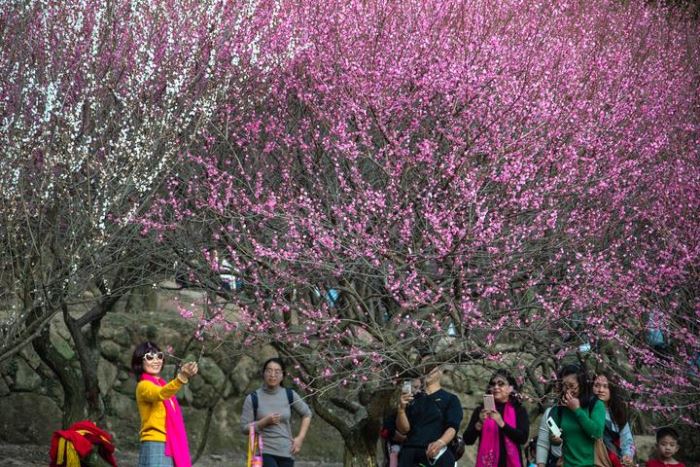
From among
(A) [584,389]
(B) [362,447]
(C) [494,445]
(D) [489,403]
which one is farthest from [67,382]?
(A) [584,389]

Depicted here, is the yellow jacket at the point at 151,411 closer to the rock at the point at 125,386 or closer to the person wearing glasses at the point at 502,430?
the person wearing glasses at the point at 502,430

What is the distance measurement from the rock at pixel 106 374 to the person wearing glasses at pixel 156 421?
10304 millimetres

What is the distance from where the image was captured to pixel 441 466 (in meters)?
7.77

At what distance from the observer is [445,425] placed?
26.1ft

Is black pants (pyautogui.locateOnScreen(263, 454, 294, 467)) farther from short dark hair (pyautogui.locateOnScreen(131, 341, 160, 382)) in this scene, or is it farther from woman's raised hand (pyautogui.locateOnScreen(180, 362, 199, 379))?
woman's raised hand (pyautogui.locateOnScreen(180, 362, 199, 379))

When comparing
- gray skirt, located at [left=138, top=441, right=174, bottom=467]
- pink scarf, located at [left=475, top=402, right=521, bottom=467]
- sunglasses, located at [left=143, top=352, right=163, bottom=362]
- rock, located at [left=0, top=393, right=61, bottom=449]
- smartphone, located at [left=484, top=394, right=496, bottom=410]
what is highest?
rock, located at [left=0, top=393, right=61, bottom=449]

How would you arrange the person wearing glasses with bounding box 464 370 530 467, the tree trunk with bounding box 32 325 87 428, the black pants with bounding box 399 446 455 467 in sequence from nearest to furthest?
the black pants with bounding box 399 446 455 467
the person wearing glasses with bounding box 464 370 530 467
the tree trunk with bounding box 32 325 87 428

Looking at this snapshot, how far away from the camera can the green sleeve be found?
7332mm

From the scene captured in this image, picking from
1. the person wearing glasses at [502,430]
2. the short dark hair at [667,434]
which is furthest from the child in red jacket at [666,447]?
the person wearing glasses at [502,430]

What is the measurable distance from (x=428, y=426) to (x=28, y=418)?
10305 mm

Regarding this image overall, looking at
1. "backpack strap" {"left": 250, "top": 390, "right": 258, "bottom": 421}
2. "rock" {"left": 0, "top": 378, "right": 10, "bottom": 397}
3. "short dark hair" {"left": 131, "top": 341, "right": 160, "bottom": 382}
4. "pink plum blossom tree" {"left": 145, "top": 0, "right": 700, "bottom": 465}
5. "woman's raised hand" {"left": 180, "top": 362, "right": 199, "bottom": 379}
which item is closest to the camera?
"woman's raised hand" {"left": 180, "top": 362, "right": 199, "bottom": 379}

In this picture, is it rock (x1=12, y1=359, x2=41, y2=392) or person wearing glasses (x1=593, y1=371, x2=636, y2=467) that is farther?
rock (x1=12, y1=359, x2=41, y2=392)

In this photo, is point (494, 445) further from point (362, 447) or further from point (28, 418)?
point (28, 418)

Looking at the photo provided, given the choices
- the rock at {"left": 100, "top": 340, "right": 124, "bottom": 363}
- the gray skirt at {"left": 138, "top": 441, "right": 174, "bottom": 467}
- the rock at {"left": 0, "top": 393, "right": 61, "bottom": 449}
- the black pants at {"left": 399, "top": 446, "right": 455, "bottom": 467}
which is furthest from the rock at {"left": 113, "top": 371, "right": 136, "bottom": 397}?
the gray skirt at {"left": 138, "top": 441, "right": 174, "bottom": 467}
